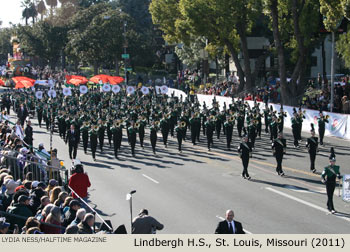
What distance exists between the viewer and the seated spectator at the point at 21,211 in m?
10.1

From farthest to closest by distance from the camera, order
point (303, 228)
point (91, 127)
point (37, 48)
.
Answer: point (37, 48), point (91, 127), point (303, 228)

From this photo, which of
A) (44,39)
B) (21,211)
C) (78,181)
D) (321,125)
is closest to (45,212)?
(21,211)

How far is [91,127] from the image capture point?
2377cm

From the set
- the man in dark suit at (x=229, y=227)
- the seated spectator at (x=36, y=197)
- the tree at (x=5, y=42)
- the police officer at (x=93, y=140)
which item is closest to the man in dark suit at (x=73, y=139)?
the police officer at (x=93, y=140)

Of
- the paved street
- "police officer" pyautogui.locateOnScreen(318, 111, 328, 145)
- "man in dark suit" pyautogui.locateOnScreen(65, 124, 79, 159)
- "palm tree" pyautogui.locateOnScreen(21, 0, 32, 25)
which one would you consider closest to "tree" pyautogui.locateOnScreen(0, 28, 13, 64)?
"palm tree" pyautogui.locateOnScreen(21, 0, 32, 25)

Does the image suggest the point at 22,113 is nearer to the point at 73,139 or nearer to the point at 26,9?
the point at 73,139

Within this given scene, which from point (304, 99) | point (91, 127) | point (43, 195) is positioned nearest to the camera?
point (43, 195)

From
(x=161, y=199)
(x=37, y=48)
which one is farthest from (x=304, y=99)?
(x=37, y=48)

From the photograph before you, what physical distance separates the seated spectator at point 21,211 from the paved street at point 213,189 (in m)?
3.74

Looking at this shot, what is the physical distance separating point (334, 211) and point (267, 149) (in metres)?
9.78

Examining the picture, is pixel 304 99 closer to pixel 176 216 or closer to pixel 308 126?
pixel 308 126

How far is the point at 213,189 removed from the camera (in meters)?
17.7

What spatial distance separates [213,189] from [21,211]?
27.5 feet

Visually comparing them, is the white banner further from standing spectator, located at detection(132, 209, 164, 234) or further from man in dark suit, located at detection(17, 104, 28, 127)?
man in dark suit, located at detection(17, 104, 28, 127)
